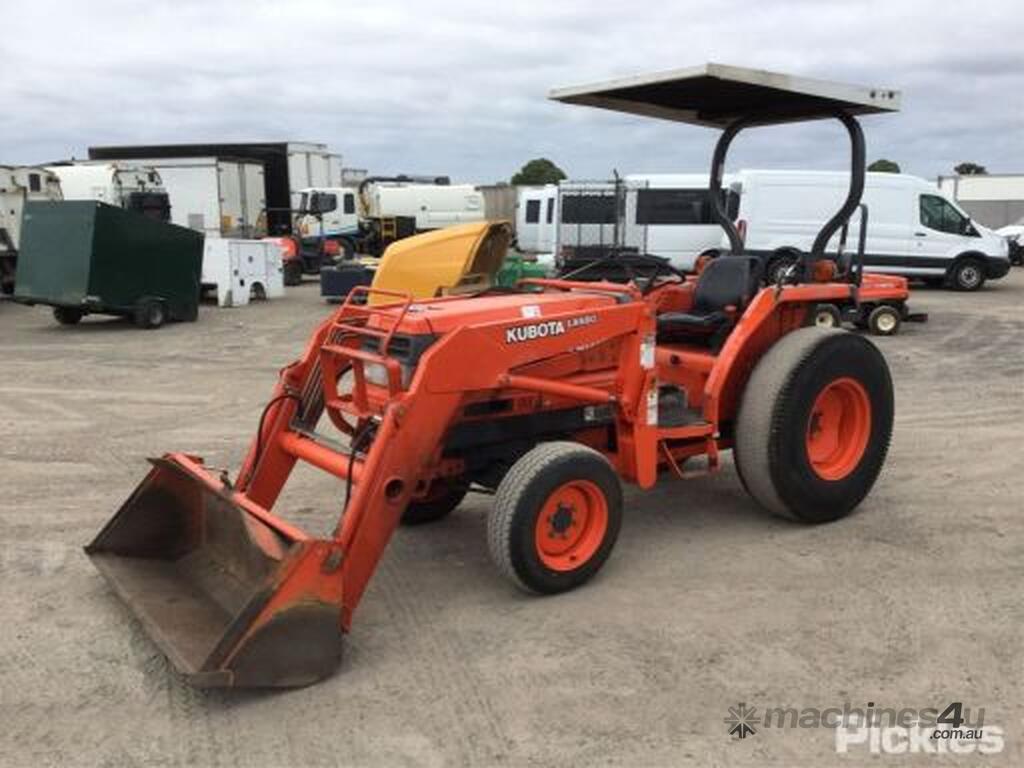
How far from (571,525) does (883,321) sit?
10.0 meters

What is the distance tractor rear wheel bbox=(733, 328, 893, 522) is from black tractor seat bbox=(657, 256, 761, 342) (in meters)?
0.39

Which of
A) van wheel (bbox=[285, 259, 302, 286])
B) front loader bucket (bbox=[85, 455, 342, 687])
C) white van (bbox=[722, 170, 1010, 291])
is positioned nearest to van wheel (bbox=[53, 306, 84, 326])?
van wheel (bbox=[285, 259, 302, 286])

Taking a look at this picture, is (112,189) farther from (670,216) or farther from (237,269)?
(670,216)

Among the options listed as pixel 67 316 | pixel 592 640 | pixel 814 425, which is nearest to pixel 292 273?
pixel 67 316

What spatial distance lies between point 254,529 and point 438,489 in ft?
3.85

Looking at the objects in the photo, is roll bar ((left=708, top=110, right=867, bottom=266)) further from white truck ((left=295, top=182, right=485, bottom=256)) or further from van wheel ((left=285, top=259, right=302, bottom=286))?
white truck ((left=295, top=182, right=485, bottom=256))

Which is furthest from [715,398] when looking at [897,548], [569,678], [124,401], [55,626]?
[124,401]

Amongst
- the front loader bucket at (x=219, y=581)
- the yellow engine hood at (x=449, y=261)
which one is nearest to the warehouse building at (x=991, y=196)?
the yellow engine hood at (x=449, y=261)

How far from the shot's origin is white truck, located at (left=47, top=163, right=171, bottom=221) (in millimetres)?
20094

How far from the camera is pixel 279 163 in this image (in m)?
27.8

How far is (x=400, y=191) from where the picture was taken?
29172 mm

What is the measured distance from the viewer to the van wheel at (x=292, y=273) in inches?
851

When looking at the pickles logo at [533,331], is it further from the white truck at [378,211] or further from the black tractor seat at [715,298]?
the white truck at [378,211]

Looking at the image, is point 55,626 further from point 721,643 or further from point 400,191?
point 400,191
